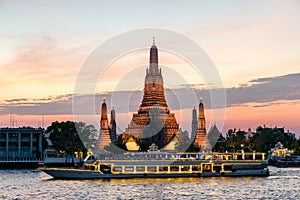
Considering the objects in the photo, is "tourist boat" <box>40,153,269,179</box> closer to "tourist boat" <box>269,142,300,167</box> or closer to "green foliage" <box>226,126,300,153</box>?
"tourist boat" <box>269,142,300,167</box>

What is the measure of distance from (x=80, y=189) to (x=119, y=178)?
1619cm

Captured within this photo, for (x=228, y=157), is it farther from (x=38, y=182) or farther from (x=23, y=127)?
(x=23, y=127)

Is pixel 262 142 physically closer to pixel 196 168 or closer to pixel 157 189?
pixel 196 168

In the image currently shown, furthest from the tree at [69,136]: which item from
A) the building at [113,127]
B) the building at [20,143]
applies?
the building at [113,127]

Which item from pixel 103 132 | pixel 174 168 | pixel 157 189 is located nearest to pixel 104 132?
pixel 103 132

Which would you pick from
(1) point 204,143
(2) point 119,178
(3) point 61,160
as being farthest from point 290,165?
(2) point 119,178

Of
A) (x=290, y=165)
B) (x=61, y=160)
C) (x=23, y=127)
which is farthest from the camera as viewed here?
(x=23, y=127)

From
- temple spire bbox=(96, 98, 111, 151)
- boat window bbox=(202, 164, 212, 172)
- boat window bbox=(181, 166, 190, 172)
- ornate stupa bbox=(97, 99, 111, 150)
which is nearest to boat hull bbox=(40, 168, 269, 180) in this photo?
boat window bbox=(202, 164, 212, 172)

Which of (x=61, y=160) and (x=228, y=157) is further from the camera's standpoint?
(x=61, y=160)

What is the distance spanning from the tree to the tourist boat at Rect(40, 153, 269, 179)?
49393mm

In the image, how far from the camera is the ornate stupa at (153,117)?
169375 mm

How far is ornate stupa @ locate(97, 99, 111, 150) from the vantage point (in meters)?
163

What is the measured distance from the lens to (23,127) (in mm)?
144375

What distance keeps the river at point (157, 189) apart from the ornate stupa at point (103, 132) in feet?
264
